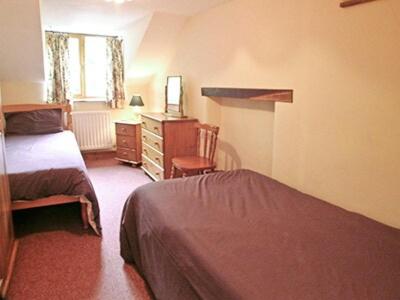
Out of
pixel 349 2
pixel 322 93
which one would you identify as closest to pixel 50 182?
pixel 322 93

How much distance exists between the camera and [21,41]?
11.6 ft

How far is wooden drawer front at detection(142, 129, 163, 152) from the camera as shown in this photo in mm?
3824

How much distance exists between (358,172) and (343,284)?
36.7 inches

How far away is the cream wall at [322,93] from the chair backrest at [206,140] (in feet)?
0.82

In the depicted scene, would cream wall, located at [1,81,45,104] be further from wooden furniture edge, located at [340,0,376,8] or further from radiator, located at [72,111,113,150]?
wooden furniture edge, located at [340,0,376,8]

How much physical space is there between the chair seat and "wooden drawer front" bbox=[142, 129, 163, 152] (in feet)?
1.31

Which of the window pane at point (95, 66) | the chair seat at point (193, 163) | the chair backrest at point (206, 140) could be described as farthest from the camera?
the window pane at point (95, 66)

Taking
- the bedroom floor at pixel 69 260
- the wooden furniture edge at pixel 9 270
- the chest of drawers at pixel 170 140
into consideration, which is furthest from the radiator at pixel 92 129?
the wooden furniture edge at pixel 9 270

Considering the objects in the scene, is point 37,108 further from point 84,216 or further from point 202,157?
point 202,157

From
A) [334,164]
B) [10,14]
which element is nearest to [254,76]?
[334,164]

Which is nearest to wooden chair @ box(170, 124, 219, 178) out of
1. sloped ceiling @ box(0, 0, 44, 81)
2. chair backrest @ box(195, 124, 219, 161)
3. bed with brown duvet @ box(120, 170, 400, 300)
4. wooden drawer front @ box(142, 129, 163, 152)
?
chair backrest @ box(195, 124, 219, 161)

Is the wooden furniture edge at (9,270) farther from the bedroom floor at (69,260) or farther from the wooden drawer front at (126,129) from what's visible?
the wooden drawer front at (126,129)

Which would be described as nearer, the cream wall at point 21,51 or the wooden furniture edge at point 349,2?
the wooden furniture edge at point 349,2

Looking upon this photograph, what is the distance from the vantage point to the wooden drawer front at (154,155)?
3.83m
